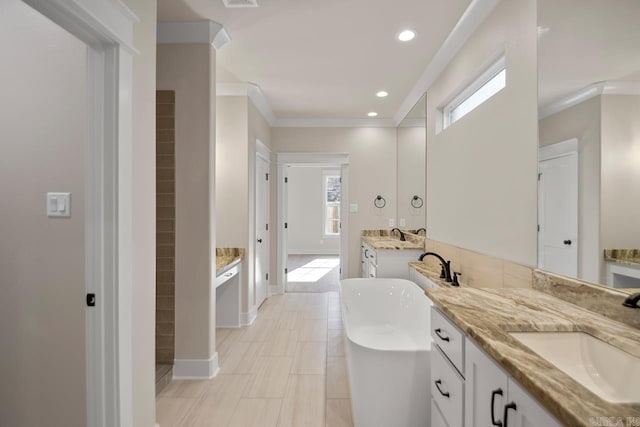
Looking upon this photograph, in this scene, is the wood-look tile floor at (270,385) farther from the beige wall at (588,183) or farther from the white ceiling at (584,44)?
the white ceiling at (584,44)

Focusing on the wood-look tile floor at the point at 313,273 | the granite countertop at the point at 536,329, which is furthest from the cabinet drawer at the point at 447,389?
the wood-look tile floor at the point at 313,273

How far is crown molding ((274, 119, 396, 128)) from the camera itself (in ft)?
15.7

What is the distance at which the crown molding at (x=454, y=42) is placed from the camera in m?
2.04

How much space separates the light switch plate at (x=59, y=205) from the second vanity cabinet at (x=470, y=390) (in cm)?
172

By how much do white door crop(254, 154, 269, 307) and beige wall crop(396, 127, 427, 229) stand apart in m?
1.98

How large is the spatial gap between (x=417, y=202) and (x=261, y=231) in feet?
6.99

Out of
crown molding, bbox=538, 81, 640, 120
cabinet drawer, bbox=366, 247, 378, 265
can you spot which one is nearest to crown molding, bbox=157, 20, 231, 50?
crown molding, bbox=538, 81, 640, 120

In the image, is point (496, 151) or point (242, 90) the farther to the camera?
point (242, 90)

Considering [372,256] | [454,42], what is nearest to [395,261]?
[372,256]

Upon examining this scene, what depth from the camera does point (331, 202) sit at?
29.7ft

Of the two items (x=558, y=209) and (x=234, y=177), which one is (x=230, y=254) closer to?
(x=234, y=177)

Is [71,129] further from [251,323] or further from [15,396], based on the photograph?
[251,323]

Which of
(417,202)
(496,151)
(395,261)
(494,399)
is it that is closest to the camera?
(494,399)

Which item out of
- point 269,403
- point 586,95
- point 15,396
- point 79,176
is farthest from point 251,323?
point 586,95
